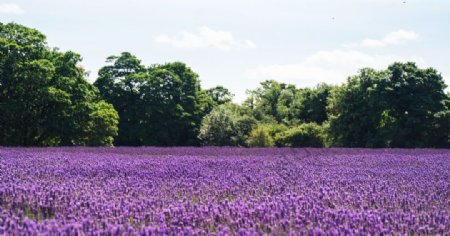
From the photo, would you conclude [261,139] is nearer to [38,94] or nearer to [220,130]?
[220,130]

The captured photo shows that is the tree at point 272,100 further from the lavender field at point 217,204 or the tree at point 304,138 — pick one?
the lavender field at point 217,204

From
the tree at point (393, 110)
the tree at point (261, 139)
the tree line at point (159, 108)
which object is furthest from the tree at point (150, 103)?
the tree at point (393, 110)

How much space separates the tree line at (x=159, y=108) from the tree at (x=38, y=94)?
5 cm

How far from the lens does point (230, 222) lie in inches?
191

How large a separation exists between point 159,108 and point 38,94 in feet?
51.9

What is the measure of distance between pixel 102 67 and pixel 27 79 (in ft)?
61.2

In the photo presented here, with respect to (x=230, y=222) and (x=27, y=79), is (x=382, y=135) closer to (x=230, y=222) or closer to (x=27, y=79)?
(x=27, y=79)

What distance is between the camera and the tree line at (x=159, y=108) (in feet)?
92.0

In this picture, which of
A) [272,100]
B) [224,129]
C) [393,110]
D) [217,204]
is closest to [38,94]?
[224,129]

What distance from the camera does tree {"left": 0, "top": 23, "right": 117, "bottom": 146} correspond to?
27.6 meters

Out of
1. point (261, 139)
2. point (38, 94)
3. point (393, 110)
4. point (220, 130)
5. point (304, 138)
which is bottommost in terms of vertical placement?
point (261, 139)

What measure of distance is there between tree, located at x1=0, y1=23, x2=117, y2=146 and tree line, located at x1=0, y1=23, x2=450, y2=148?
0.18 feet

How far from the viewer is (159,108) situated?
141 ft

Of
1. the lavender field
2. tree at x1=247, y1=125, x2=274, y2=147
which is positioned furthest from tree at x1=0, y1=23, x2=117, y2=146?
the lavender field
